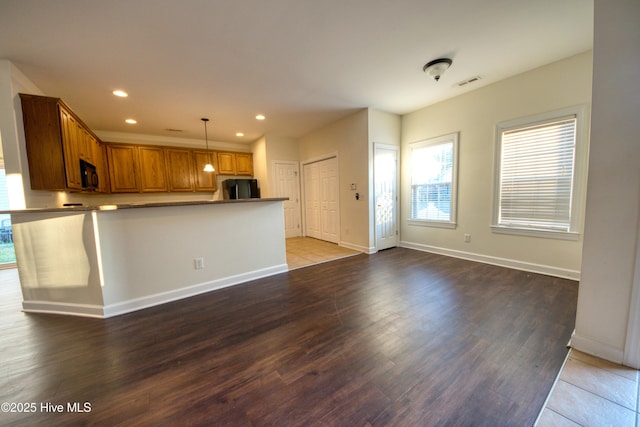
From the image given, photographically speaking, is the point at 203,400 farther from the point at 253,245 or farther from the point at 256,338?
the point at 253,245

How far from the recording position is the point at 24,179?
254 cm

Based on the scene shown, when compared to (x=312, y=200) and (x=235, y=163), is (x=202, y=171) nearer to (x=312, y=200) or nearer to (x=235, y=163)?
(x=235, y=163)

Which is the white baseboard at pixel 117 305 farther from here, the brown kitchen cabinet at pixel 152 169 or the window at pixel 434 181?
the window at pixel 434 181

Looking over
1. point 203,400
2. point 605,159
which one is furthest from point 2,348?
point 605,159

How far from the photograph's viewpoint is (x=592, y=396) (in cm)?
130

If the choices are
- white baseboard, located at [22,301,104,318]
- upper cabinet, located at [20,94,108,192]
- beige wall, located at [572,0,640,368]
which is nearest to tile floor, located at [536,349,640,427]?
A: beige wall, located at [572,0,640,368]

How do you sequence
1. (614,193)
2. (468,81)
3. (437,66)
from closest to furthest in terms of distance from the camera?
(614,193), (437,66), (468,81)

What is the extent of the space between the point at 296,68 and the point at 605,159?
293cm

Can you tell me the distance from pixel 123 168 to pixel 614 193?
7.18m

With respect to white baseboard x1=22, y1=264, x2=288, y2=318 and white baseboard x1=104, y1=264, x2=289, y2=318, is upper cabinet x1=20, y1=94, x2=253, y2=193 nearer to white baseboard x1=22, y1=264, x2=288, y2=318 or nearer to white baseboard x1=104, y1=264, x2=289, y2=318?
white baseboard x1=22, y1=264, x2=288, y2=318

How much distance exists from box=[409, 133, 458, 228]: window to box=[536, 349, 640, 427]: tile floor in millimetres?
2657

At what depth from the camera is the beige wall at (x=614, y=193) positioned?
1.44 metres

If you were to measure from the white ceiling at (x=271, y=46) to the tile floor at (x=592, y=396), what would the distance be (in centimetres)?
285

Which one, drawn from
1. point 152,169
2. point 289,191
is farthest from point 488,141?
point 152,169
